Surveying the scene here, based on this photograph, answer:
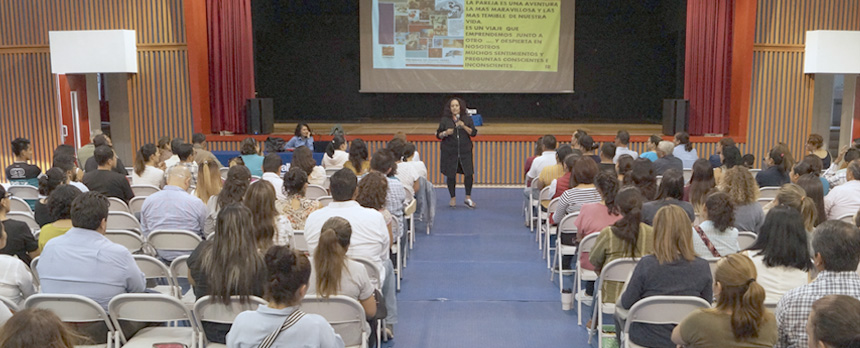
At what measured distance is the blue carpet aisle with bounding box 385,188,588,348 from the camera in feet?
15.9

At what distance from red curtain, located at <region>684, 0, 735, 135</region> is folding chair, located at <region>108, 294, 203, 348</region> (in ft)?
31.3

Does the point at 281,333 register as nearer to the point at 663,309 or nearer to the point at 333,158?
the point at 663,309

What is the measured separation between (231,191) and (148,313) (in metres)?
1.49

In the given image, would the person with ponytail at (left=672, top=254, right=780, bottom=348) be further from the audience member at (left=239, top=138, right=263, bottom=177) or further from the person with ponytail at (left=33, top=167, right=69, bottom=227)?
the audience member at (left=239, top=138, right=263, bottom=177)

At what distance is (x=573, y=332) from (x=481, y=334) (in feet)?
2.10

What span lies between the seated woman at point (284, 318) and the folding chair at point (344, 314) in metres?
0.73

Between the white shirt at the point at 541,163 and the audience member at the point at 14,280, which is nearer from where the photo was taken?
the audience member at the point at 14,280

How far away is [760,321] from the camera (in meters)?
2.85

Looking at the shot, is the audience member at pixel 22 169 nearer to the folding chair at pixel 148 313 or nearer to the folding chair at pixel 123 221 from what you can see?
the folding chair at pixel 123 221

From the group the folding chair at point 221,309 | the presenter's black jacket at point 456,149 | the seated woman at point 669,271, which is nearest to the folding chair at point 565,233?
the seated woman at point 669,271

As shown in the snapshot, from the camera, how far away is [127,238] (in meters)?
4.62

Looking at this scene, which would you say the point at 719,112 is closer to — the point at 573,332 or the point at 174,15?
the point at 573,332

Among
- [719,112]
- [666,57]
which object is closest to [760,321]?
[719,112]

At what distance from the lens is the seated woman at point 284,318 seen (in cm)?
249
